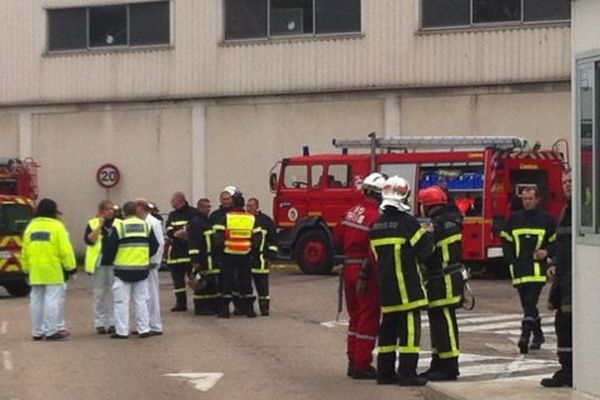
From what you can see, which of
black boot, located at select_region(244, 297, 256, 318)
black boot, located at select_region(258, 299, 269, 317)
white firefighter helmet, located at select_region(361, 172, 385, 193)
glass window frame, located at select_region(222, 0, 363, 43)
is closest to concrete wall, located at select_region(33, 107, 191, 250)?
glass window frame, located at select_region(222, 0, 363, 43)

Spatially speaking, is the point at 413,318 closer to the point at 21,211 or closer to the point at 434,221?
the point at 434,221

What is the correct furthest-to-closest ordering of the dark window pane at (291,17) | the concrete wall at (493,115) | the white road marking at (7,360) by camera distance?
the dark window pane at (291,17), the concrete wall at (493,115), the white road marking at (7,360)

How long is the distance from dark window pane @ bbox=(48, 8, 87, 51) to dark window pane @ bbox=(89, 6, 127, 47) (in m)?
0.32

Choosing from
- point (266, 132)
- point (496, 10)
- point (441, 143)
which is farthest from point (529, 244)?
point (266, 132)

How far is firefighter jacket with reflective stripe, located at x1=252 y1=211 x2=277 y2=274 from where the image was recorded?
73.6 ft

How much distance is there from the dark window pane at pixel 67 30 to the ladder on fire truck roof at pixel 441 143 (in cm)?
1195

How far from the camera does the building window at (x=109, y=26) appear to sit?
41.2 meters

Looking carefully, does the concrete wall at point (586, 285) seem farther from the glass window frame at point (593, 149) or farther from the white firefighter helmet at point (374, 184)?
the white firefighter helmet at point (374, 184)

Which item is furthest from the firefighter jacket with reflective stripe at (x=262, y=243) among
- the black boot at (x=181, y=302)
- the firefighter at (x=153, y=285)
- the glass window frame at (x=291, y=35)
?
the glass window frame at (x=291, y=35)

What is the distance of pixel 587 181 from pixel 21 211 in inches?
720

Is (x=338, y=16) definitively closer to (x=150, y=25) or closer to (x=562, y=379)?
(x=150, y=25)

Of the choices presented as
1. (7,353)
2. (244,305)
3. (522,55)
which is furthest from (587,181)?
(522,55)

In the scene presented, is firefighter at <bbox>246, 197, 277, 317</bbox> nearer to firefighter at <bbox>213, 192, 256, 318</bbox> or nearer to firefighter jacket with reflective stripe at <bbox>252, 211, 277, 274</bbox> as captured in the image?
firefighter jacket with reflective stripe at <bbox>252, 211, 277, 274</bbox>

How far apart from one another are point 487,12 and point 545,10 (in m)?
1.48
